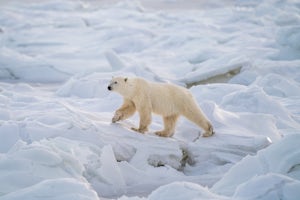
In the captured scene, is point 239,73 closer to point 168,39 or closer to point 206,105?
point 206,105

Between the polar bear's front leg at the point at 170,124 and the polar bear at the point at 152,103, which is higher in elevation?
the polar bear at the point at 152,103

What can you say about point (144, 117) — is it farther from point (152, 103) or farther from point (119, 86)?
point (119, 86)

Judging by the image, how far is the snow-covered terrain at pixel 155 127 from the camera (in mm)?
3512

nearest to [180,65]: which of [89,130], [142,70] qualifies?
[142,70]

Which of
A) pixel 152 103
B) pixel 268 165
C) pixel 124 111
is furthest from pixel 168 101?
pixel 268 165

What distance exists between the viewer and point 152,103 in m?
5.34

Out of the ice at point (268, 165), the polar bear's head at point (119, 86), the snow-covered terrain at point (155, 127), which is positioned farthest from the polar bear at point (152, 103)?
the ice at point (268, 165)

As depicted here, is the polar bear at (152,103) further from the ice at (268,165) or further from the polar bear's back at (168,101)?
the ice at (268,165)

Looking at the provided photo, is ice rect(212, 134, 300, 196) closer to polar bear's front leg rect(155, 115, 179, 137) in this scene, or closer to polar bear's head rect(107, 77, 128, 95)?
polar bear's front leg rect(155, 115, 179, 137)

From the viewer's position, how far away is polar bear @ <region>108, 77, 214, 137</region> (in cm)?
524

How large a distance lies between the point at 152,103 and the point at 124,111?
12.8 inches

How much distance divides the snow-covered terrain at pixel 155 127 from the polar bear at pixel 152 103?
0.15 meters

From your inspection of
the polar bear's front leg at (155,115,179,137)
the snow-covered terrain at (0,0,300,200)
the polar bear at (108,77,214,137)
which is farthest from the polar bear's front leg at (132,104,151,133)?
the polar bear's front leg at (155,115,179,137)

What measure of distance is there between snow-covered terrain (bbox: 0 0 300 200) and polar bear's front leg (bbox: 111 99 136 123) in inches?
3.1
